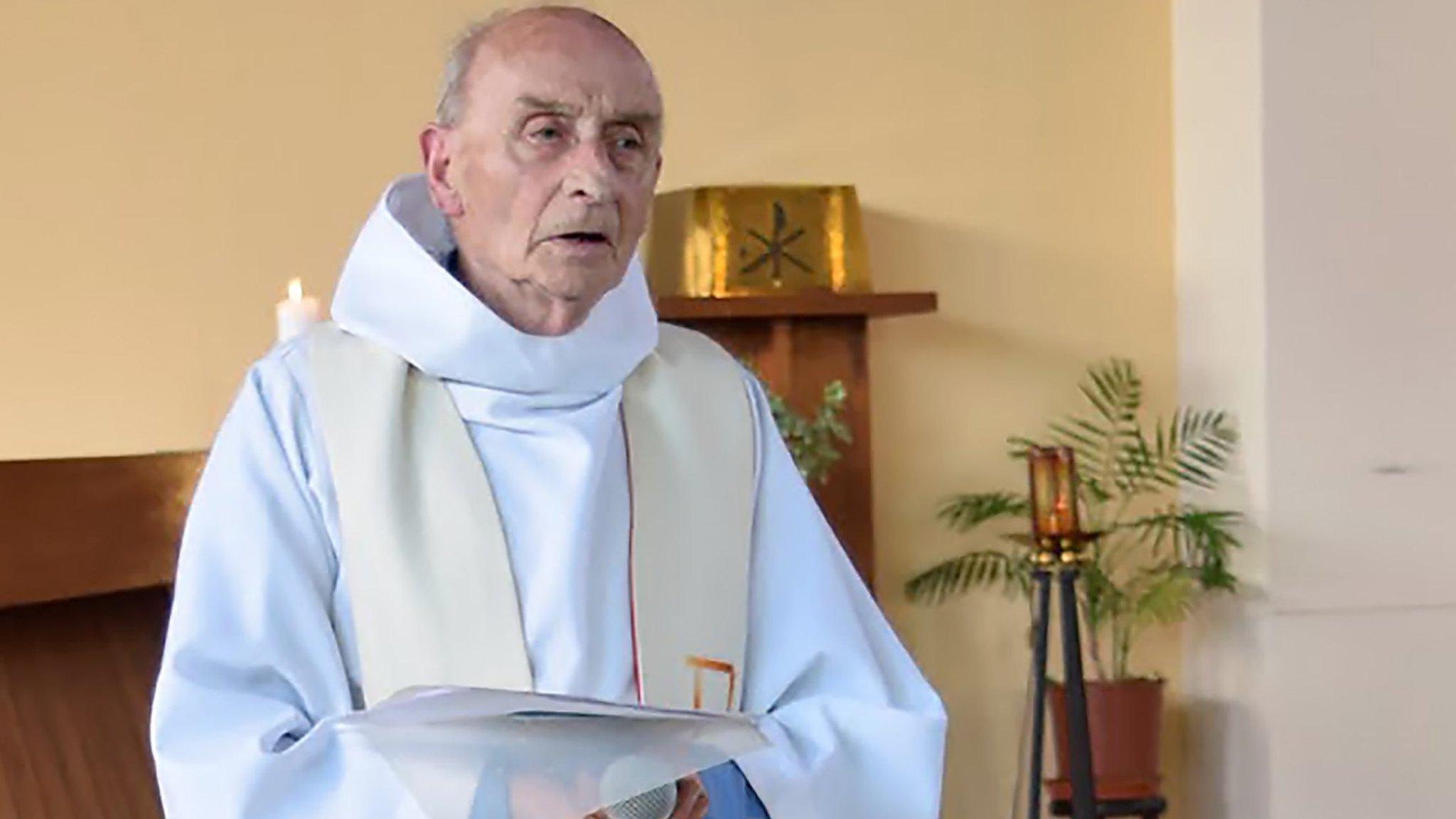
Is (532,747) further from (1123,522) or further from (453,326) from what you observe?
(1123,522)

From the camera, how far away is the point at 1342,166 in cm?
391

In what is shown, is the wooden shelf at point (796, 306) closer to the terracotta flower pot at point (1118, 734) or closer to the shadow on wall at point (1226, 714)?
the terracotta flower pot at point (1118, 734)

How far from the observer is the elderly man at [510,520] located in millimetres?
1697

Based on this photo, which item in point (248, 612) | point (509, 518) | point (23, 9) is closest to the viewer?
point (248, 612)

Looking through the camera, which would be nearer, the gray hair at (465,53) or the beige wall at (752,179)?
the gray hair at (465,53)

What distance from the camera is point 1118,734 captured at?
3.85 metres

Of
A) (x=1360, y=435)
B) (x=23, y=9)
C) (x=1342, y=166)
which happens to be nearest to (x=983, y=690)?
(x=1360, y=435)

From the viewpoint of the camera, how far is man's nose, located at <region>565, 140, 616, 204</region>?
1.76m

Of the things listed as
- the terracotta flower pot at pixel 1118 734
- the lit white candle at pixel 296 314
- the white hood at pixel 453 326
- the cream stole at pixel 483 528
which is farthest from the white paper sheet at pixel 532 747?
the terracotta flower pot at pixel 1118 734

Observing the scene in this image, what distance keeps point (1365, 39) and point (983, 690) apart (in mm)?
1322

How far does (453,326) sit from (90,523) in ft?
1.31

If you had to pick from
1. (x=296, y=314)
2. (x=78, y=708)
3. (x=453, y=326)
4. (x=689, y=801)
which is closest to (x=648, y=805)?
(x=689, y=801)

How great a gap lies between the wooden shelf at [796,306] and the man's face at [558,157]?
1.85 metres

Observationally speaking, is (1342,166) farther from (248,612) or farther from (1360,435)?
(248,612)
